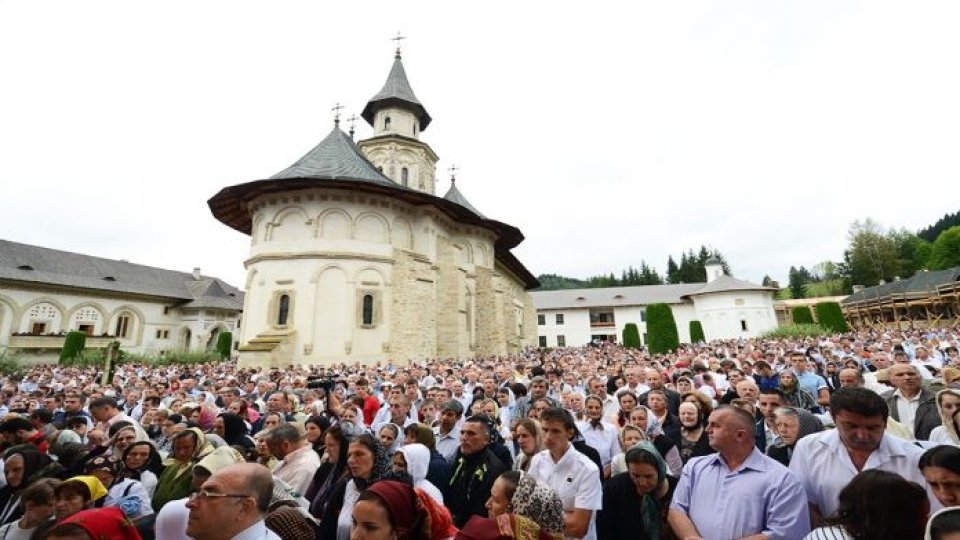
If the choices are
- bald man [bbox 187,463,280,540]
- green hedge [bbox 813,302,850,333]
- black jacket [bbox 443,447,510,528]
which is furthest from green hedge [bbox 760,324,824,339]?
bald man [bbox 187,463,280,540]

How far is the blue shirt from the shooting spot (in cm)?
240

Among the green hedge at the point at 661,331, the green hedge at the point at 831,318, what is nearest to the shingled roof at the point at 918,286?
the green hedge at the point at 831,318

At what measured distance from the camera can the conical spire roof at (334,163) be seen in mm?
22375

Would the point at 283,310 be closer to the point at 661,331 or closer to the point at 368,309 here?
the point at 368,309

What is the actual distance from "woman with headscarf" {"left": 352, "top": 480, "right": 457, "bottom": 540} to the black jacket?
1.46m

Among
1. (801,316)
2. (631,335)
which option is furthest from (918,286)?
(631,335)

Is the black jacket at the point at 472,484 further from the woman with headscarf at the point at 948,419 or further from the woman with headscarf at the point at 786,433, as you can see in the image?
the woman with headscarf at the point at 948,419

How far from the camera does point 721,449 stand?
265cm

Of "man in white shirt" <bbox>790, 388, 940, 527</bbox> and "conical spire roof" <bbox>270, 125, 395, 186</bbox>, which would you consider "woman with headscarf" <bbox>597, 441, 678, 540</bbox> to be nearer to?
"man in white shirt" <bbox>790, 388, 940, 527</bbox>

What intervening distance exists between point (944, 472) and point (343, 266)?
68.6 feet

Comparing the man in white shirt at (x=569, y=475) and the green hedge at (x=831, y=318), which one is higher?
the green hedge at (x=831, y=318)

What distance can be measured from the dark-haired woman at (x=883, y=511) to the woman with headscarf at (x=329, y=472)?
3200 millimetres

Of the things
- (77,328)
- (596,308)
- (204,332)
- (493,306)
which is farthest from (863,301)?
(77,328)

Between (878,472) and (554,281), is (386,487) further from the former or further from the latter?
(554,281)
